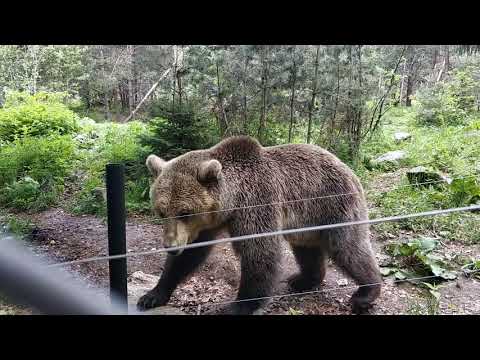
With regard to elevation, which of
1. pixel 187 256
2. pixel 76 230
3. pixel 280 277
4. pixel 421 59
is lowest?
pixel 280 277

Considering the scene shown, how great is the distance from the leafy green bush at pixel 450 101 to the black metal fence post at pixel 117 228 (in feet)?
8.22

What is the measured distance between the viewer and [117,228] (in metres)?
2.18

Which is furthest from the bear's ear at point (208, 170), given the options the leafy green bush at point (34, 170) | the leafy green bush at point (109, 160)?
→ the leafy green bush at point (34, 170)

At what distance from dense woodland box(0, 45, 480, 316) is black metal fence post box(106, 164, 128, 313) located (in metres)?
0.50

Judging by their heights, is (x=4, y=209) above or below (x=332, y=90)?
below

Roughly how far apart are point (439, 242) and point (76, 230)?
2.24 metres

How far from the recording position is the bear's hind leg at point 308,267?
9.20 feet

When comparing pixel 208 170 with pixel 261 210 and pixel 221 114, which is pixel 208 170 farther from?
pixel 221 114

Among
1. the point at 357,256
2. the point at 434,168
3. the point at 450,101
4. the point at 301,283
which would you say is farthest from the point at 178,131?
the point at 450,101

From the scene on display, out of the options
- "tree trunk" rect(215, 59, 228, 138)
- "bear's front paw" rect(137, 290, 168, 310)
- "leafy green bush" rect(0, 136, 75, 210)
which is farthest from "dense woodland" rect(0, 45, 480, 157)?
"bear's front paw" rect(137, 290, 168, 310)

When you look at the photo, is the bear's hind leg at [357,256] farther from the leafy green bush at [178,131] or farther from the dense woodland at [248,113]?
the leafy green bush at [178,131]

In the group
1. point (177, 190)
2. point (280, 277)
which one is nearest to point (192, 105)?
point (177, 190)

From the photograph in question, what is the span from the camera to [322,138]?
346 centimetres

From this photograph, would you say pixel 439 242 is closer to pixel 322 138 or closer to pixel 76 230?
pixel 322 138
